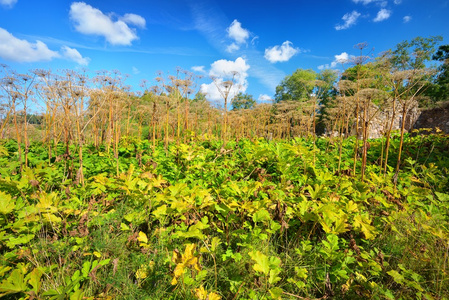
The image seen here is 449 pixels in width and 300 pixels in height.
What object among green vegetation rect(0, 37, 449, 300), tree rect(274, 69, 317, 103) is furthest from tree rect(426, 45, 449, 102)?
green vegetation rect(0, 37, 449, 300)

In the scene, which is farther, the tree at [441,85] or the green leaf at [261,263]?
the tree at [441,85]

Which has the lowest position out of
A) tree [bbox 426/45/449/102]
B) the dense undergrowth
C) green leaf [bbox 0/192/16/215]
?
the dense undergrowth

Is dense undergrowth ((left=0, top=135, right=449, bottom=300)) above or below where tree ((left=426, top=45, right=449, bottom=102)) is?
Result: below

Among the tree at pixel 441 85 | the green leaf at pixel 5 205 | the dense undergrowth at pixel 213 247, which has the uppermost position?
the tree at pixel 441 85

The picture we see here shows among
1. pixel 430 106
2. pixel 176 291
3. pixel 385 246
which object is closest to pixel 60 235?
pixel 176 291

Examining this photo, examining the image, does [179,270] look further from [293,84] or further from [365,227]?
[293,84]

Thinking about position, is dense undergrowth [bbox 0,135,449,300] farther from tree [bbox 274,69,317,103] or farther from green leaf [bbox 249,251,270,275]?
tree [bbox 274,69,317,103]

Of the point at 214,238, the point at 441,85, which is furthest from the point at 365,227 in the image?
the point at 441,85

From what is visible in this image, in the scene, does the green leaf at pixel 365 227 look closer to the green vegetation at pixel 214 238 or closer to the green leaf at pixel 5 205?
the green vegetation at pixel 214 238

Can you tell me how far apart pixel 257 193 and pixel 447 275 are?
1.70 metres

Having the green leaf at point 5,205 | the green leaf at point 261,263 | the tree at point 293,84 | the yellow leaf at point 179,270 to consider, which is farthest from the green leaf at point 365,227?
the tree at point 293,84

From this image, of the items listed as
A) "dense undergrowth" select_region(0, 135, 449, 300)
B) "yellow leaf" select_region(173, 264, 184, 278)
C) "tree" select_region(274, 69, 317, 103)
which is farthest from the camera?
"tree" select_region(274, 69, 317, 103)

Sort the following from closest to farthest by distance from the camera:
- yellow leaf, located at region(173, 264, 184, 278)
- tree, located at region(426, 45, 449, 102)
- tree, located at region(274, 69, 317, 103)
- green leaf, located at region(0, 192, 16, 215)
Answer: yellow leaf, located at region(173, 264, 184, 278), green leaf, located at region(0, 192, 16, 215), tree, located at region(426, 45, 449, 102), tree, located at region(274, 69, 317, 103)

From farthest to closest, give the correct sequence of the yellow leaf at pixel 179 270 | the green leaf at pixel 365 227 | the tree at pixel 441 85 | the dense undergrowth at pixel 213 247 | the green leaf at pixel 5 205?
the tree at pixel 441 85
the green leaf at pixel 365 227
the green leaf at pixel 5 205
the dense undergrowth at pixel 213 247
the yellow leaf at pixel 179 270
